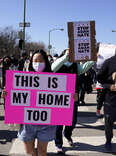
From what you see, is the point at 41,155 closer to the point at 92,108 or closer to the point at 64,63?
the point at 64,63

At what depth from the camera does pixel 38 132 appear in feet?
11.4

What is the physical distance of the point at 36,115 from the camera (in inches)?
138

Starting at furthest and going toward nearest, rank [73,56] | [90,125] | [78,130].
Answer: [90,125]
[78,130]
[73,56]

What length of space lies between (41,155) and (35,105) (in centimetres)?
61

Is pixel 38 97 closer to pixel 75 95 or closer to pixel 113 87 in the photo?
pixel 75 95

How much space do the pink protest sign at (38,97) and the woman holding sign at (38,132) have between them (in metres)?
0.08

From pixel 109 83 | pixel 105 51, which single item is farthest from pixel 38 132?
pixel 105 51

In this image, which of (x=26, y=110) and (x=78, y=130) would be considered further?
(x=78, y=130)

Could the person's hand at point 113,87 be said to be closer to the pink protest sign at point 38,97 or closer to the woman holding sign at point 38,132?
the pink protest sign at point 38,97

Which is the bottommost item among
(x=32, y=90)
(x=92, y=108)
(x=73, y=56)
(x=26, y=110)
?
(x=92, y=108)

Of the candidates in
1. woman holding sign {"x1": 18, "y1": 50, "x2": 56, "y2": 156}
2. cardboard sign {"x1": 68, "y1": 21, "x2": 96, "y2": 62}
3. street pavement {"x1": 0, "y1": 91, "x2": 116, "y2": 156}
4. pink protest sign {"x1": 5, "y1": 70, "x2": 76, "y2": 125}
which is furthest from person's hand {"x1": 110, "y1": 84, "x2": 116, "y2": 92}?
woman holding sign {"x1": 18, "y1": 50, "x2": 56, "y2": 156}

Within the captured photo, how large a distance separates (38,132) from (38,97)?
1.39 ft

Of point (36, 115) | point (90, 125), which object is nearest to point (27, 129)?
point (36, 115)

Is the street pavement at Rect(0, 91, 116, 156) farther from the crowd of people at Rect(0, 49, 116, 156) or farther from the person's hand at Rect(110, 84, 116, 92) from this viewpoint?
the person's hand at Rect(110, 84, 116, 92)
